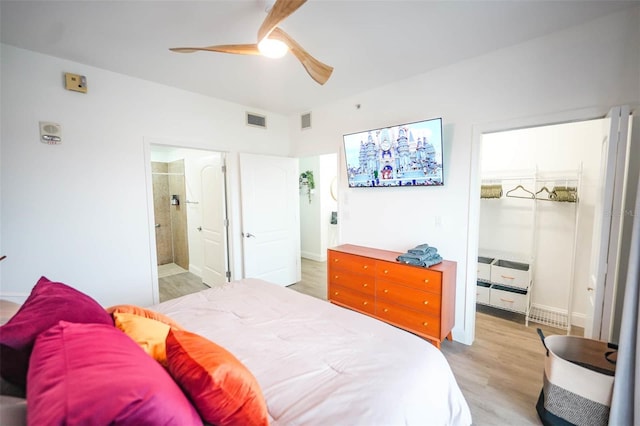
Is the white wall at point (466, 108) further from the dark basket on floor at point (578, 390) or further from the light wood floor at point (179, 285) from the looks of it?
the light wood floor at point (179, 285)

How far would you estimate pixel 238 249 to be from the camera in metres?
3.59

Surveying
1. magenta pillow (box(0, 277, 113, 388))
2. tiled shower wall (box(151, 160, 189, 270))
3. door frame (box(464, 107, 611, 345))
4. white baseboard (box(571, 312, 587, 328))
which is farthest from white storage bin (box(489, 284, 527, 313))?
tiled shower wall (box(151, 160, 189, 270))

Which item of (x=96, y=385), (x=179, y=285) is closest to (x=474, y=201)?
(x=96, y=385)

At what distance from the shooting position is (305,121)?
3.86 meters

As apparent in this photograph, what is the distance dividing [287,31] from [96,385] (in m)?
2.22

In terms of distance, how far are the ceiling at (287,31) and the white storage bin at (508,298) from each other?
247cm

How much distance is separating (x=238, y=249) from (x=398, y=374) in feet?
9.29

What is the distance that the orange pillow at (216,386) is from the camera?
82cm

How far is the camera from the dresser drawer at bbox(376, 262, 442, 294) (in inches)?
90.6

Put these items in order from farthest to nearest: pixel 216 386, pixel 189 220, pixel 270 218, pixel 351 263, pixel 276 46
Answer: pixel 189 220, pixel 270 218, pixel 351 263, pixel 276 46, pixel 216 386

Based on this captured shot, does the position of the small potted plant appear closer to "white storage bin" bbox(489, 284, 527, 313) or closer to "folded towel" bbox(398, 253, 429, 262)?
"folded towel" bbox(398, 253, 429, 262)

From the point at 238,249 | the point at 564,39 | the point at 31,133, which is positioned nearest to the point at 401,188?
the point at 564,39

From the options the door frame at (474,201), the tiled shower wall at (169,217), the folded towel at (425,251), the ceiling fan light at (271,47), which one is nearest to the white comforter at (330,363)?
the folded towel at (425,251)

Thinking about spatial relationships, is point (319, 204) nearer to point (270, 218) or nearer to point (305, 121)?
point (270, 218)
